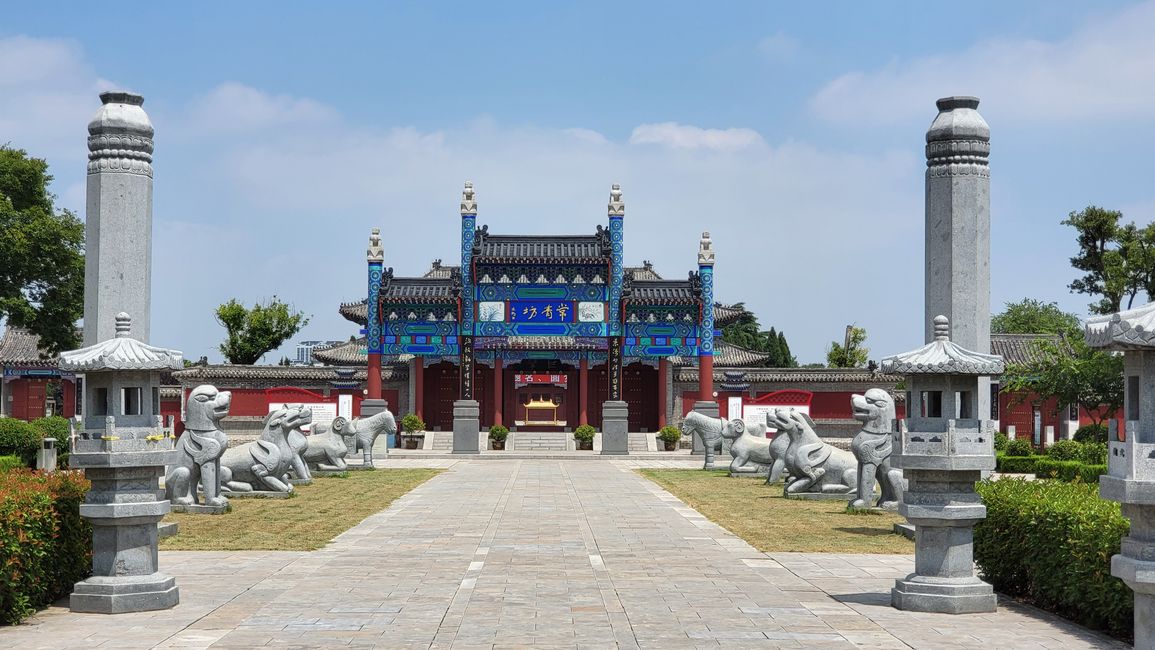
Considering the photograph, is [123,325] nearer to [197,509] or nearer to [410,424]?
[197,509]

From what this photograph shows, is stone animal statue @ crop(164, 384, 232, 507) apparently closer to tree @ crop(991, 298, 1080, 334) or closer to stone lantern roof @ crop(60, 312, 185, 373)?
stone lantern roof @ crop(60, 312, 185, 373)

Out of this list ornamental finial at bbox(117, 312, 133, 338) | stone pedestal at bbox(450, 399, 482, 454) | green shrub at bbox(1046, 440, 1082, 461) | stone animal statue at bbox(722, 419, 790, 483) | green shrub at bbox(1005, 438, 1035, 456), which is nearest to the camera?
ornamental finial at bbox(117, 312, 133, 338)

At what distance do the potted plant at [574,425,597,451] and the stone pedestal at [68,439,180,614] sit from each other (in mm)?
29395

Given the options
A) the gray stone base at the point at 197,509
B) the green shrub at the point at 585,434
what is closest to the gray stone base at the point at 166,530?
the gray stone base at the point at 197,509

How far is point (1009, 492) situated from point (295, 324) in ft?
146

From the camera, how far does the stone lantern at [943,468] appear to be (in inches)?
366

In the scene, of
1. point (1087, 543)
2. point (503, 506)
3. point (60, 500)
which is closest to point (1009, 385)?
point (503, 506)

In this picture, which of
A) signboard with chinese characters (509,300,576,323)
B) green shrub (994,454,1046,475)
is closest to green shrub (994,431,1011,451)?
green shrub (994,454,1046,475)

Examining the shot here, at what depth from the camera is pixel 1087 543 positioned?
855 cm

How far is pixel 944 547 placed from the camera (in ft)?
30.9

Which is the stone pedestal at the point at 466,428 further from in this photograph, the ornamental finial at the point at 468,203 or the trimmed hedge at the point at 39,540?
the trimmed hedge at the point at 39,540

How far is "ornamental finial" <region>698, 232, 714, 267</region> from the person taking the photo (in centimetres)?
4044

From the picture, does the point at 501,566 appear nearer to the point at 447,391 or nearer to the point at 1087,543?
the point at 1087,543

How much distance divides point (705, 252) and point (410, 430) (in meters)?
11.6
